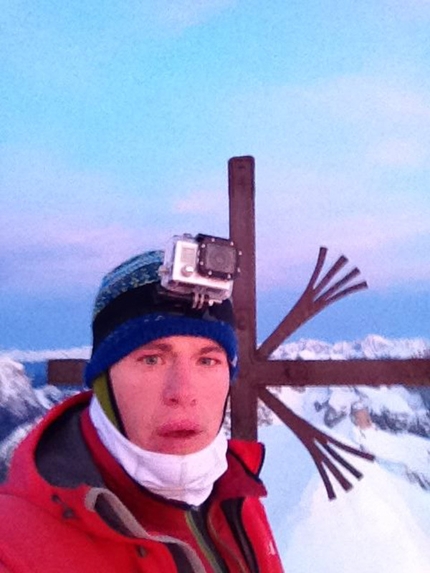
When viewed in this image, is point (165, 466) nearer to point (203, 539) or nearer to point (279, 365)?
point (203, 539)

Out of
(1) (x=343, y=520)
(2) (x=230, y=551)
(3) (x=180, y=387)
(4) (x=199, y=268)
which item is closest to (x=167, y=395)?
(3) (x=180, y=387)

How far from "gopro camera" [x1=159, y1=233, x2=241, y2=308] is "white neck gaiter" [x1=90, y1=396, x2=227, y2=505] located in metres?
0.26

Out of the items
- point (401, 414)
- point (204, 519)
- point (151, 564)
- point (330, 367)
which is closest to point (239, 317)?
point (330, 367)

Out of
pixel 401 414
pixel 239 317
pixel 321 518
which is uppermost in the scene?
pixel 401 414

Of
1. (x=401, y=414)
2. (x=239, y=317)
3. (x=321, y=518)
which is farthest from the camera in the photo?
(x=401, y=414)

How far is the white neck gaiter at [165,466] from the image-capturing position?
59.7 inches

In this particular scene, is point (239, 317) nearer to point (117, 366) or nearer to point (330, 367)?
point (330, 367)

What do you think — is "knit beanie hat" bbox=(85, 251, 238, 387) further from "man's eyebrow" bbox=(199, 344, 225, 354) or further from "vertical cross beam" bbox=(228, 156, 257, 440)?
"vertical cross beam" bbox=(228, 156, 257, 440)

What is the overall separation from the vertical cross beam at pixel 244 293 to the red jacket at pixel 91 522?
1506mm

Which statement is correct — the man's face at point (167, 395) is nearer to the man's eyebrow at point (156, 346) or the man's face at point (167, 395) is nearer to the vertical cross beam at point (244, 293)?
the man's eyebrow at point (156, 346)

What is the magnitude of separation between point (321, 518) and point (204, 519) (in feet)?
39.5

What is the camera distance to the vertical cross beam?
329cm

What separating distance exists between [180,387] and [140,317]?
14cm

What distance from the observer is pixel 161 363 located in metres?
1.55
